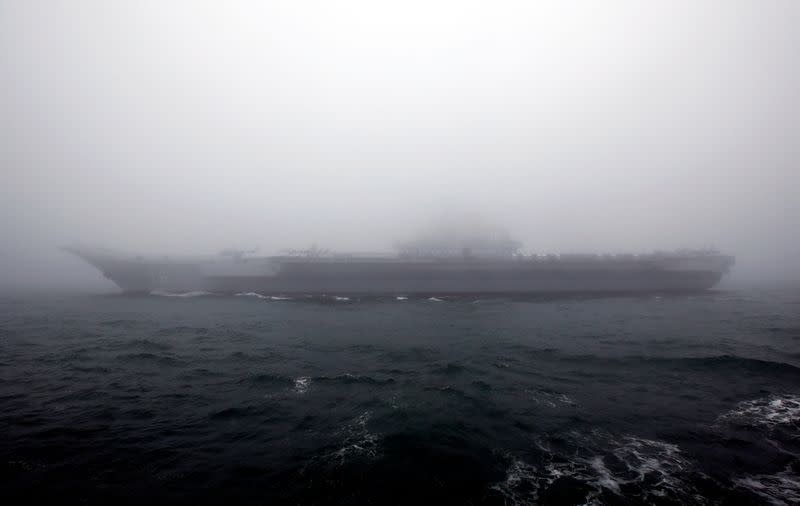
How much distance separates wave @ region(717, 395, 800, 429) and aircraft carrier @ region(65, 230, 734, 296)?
2291 centimetres

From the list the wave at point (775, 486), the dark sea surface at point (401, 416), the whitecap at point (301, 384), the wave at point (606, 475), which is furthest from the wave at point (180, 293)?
the wave at point (775, 486)

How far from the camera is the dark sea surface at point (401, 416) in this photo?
549 cm

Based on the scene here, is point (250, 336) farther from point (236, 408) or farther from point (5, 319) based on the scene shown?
point (5, 319)

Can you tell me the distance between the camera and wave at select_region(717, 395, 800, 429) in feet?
25.0

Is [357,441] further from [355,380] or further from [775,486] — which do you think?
[775,486]

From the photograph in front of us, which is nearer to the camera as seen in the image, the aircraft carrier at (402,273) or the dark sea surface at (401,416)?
the dark sea surface at (401,416)

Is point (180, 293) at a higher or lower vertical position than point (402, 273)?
lower

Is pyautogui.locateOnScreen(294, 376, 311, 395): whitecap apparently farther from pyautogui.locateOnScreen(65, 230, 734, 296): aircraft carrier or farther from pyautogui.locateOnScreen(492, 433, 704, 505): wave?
pyautogui.locateOnScreen(65, 230, 734, 296): aircraft carrier

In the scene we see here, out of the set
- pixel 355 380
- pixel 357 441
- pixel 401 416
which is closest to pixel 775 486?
pixel 401 416

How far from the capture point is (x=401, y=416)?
317 inches

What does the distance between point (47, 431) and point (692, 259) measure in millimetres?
45396

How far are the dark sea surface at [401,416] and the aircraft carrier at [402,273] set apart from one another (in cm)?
1433

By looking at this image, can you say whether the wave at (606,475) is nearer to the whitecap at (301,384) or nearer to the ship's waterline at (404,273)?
the whitecap at (301,384)

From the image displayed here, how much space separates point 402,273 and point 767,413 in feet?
81.4
